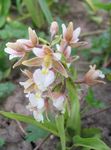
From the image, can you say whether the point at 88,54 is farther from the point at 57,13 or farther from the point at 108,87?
the point at 57,13

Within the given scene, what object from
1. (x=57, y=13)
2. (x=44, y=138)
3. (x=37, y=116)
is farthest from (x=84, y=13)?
(x=37, y=116)

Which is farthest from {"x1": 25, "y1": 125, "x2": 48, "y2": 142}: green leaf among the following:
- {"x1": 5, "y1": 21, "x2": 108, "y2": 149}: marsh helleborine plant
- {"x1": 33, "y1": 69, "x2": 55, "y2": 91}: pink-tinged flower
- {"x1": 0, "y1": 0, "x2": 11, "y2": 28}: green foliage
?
{"x1": 0, "y1": 0, "x2": 11, "y2": 28}: green foliage

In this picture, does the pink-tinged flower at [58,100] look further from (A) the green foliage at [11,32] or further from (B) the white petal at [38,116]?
(A) the green foliage at [11,32]

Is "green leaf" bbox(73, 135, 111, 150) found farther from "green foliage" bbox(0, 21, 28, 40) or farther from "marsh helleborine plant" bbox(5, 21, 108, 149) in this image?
"green foliage" bbox(0, 21, 28, 40)

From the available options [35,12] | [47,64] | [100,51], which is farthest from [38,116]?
[35,12]

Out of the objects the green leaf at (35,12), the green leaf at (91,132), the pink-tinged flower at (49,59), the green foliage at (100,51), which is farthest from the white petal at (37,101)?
the green leaf at (35,12)
